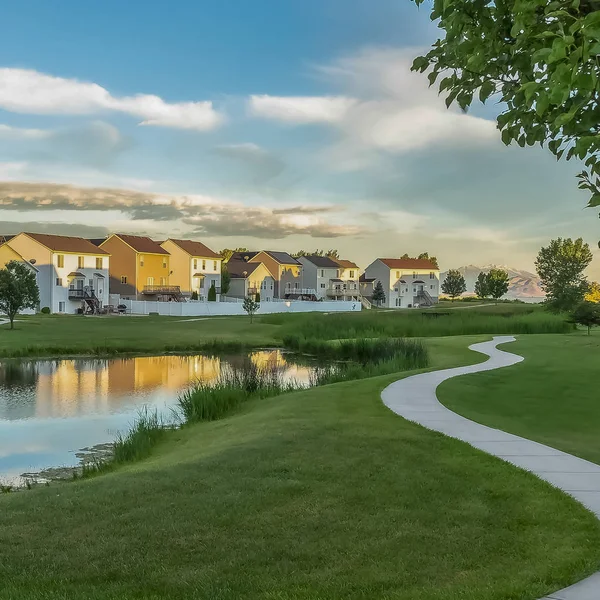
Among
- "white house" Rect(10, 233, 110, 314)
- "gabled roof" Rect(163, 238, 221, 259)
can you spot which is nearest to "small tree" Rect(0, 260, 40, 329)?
"white house" Rect(10, 233, 110, 314)

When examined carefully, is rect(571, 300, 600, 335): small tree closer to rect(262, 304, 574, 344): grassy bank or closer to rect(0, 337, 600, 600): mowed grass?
rect(262, 304, 574, 344): grassy bank

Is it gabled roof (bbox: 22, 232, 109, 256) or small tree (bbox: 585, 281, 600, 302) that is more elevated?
gabled roof (bbox: 22, 232, 109, 256)

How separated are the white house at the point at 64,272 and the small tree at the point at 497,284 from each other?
A: 2123 inches

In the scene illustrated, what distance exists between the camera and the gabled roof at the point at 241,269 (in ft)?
270

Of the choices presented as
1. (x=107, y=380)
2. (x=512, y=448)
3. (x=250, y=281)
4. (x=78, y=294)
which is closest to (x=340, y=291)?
(x=250, y=281)

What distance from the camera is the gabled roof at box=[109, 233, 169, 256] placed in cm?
6869

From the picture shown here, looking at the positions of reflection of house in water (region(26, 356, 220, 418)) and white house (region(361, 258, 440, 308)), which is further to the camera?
white house (region(361, 258, 440, 308))

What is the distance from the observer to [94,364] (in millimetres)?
26500

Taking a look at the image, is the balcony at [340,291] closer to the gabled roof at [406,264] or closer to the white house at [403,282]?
the white house at [403,282]

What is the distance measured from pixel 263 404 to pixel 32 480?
5.14 m

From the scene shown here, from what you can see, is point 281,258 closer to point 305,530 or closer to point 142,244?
point 142,244

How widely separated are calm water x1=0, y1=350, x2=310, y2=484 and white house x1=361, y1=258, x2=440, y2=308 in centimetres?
6509

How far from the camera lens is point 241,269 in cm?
8388

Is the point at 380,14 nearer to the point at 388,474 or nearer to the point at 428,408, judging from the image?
the point at 428,408
